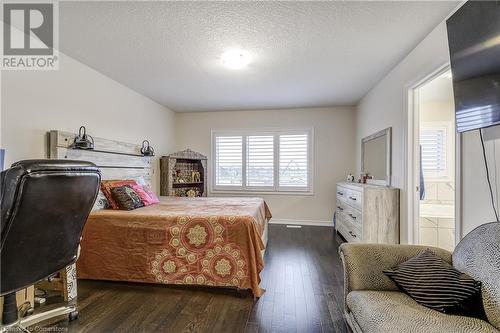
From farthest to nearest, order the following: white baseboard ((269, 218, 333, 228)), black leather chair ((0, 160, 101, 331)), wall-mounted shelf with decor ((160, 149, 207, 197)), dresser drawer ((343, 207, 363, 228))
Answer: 1. white baseboard ((269, 218, 333, 228))
2. wall-mounted shelf with decor ((160, 149, 207, 197))
3. dresser drawer ((343, 207, 363, 228))
4. black leather chair ((0, 160, 101, 331))

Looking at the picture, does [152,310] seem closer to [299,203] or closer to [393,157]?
[393,157]

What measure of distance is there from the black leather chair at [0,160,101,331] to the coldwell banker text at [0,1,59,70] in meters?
1.55

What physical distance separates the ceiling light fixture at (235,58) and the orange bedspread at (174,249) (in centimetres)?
173

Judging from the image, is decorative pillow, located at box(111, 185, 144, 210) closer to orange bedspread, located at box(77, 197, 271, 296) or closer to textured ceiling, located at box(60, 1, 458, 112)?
orange bedspread, located at box(77, 197, 271, 296)

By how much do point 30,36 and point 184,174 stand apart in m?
3.23

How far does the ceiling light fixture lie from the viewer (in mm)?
2711

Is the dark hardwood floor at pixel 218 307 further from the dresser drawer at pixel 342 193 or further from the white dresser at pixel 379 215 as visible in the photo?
the dresser drawer at pixel 342 193

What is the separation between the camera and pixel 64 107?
9.21ft

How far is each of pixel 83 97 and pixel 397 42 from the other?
3.60 meters

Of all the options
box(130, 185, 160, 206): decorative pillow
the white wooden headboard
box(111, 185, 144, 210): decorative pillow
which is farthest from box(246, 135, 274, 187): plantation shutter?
box(111, 185, 144, 210): decorative pillow

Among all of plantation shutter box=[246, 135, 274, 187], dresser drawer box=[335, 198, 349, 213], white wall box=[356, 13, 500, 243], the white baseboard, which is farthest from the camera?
plantation shutter box=[246, 135, 274, 187]

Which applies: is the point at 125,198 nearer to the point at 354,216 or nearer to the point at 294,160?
the point at 354,216

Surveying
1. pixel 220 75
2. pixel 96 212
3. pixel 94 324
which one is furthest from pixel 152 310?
pixel 220 75

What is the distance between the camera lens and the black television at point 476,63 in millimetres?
1434
